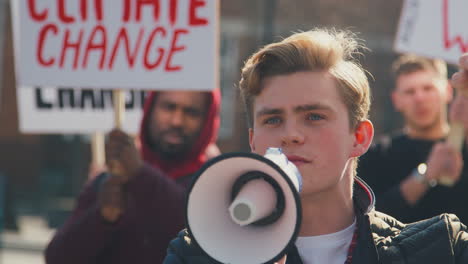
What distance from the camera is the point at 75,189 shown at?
17391mm

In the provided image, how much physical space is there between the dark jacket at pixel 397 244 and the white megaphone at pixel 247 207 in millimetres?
220

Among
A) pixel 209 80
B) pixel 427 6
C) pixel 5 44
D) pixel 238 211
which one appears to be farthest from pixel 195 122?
pixel 5 44

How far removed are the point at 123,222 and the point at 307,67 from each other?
1.70 meters

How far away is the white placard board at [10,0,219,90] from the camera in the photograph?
395 cm

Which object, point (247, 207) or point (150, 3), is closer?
point (247, 207)

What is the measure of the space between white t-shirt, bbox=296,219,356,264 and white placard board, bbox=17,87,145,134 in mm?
2835

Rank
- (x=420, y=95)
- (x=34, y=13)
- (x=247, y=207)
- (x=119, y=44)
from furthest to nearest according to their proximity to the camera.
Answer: (x=420, y=95)
(x=34, y=13)
(x=119, y=44)
(x=247, y=207)

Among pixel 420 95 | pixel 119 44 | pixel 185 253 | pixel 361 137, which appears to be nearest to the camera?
pixel 185 253

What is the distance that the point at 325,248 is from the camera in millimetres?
2418

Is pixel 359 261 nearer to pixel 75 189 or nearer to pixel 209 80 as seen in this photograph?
pixel 209 80

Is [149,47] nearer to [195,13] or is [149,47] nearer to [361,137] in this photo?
[195,13]

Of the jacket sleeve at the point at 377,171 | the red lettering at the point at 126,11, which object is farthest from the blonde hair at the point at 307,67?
the jacket sleeve at the point at 377,171

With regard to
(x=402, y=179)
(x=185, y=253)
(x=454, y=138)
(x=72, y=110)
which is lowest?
(x=402, y=179)

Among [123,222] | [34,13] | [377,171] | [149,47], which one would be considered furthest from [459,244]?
[34,13]
